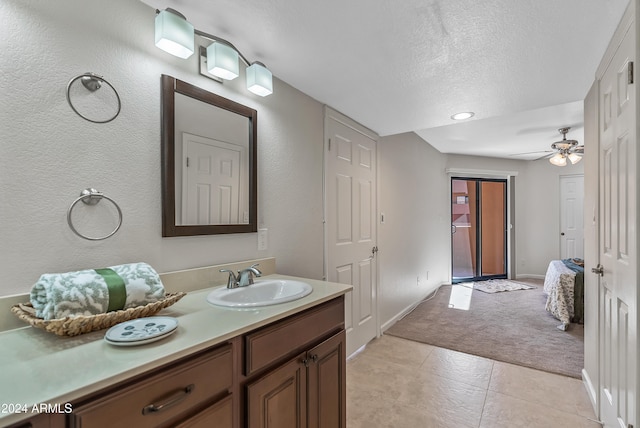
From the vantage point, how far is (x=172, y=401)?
0.78 m

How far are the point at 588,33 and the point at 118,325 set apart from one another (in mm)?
2265

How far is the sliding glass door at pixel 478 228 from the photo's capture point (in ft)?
18.6

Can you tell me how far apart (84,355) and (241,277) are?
0.74 metres

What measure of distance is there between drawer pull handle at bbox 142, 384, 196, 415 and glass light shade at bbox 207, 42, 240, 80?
4.13 ft

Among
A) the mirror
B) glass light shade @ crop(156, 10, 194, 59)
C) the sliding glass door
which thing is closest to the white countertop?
the mirror

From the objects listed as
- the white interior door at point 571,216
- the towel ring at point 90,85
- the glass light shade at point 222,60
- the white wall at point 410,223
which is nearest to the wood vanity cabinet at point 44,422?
the towel ring at point 90,85

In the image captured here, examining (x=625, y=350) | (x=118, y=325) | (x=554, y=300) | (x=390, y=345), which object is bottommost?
(x=390, y=345)

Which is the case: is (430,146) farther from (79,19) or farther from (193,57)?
(79,19)

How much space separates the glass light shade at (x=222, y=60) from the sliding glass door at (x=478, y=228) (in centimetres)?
494

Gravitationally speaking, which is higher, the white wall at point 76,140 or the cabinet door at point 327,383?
the white wall at point 76,140

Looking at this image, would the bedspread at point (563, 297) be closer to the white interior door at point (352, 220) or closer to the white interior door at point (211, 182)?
the white interior door at point (352, 220)

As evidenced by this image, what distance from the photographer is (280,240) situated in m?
1.92

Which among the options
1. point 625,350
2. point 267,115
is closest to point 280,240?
point 267,115

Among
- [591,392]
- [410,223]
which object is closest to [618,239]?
[591,392]
